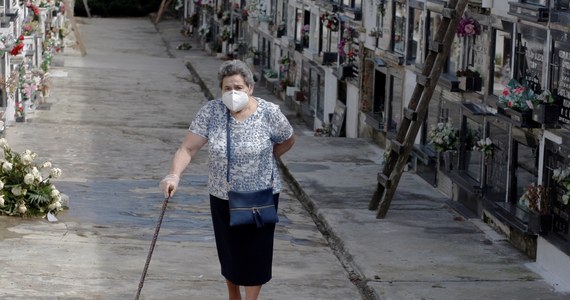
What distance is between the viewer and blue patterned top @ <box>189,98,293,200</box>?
8602mm

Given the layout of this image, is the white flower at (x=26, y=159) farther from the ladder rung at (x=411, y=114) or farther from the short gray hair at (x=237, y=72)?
the short gray hair at (x=237, y=72)

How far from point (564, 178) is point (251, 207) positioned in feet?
14.1

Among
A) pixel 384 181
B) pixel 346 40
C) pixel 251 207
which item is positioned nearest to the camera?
pixel 251 207

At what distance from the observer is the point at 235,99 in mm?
8453

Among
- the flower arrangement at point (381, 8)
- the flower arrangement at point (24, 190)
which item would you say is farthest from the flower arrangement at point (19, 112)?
the flower arrangement at point (24, 190)

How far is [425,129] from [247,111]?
32.3 feet

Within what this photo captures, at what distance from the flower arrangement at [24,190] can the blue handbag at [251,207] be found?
247 inches

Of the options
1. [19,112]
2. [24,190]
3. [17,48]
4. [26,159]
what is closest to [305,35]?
[19,112]

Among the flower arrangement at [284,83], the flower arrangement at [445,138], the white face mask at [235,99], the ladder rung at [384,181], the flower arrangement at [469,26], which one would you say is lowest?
the flower arrangement at [284,83]

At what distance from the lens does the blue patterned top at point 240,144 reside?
8.60 m

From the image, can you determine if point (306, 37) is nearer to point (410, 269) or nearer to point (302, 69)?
point (302, 69)

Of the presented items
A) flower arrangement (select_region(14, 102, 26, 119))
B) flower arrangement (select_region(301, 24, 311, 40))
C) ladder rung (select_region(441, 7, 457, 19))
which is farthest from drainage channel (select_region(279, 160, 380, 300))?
flower arrangement (select_region(301, 24, 311, 40))

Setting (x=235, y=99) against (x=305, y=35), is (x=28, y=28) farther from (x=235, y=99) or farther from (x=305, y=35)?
(x=235, y=99)

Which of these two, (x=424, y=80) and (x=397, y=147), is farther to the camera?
(x=397, y=147)
